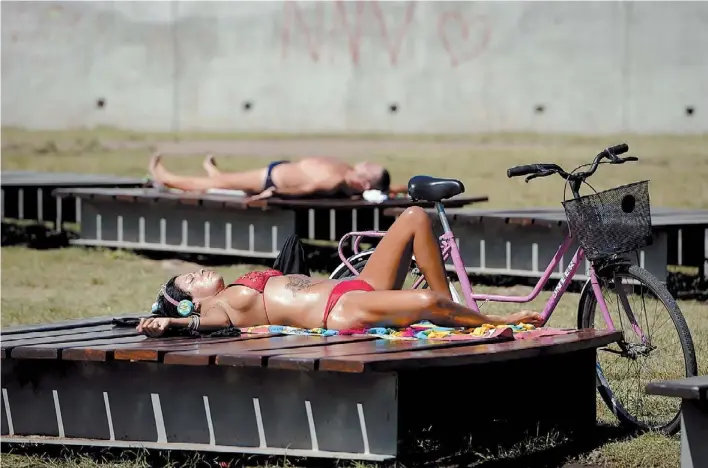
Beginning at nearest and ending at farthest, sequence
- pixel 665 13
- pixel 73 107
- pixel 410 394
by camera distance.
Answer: pixel 410 394
pixel 665 13
pixel 73 107

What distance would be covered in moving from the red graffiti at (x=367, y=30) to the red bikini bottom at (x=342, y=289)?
67.3ft

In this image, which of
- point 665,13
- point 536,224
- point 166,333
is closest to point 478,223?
point 536,224

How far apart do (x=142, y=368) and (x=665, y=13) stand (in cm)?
2060

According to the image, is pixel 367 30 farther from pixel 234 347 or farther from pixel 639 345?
pixel 234 347

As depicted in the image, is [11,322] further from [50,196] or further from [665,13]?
[665,13]

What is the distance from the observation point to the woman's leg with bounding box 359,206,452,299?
6.28 meters

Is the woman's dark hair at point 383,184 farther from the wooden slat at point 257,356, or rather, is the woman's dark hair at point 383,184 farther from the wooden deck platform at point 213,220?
the wooden slat at point 257,356

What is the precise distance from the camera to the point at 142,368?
18.7ft

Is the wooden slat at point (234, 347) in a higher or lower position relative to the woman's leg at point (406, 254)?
lower

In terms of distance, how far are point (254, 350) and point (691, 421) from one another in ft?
5.13

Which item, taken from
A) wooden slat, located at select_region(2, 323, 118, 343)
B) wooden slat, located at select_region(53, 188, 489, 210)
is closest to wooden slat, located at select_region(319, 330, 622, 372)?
wooden slat, located at select_region(2, 323, 118, 343)

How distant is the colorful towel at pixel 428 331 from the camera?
583 centimetres

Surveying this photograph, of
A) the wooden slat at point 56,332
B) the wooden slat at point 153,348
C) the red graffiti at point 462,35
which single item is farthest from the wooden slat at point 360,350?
the red graffiti at point 462,35

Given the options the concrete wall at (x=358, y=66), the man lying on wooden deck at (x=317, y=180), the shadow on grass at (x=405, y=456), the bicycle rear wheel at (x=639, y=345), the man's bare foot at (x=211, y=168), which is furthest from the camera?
the concrete wall at (x=358, y=66)
